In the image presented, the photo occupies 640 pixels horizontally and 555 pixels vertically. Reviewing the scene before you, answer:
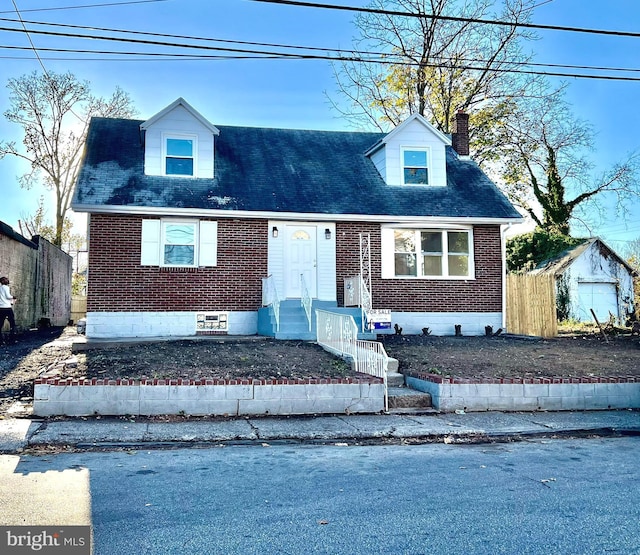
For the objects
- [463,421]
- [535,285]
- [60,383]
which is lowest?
[463,421]

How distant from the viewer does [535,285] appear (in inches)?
702

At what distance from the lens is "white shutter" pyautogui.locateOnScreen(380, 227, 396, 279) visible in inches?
645

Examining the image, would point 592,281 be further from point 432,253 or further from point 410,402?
point 410,402

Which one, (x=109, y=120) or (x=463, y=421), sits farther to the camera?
(x=109, y=120)

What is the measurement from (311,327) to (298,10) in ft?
22.5

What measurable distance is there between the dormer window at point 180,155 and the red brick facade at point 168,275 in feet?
6.41

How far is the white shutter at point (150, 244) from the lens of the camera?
1514cm

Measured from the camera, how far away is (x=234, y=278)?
51.2 feet

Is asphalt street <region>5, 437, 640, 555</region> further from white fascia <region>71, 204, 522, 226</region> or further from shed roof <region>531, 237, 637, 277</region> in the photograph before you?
shed roof <region>531, 237, 637, 277</region>

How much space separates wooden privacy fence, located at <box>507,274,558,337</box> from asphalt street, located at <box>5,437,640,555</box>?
35.8 ft

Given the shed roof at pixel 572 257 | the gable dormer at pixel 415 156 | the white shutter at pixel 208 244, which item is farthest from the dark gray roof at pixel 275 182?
the shed roof at pixel 572 257

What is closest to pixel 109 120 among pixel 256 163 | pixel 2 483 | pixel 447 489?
pixel 256 163

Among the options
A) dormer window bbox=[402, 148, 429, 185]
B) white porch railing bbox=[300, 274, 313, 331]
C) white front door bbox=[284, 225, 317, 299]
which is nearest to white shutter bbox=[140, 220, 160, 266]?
white front door bbox=[284, 225, 317, 299]

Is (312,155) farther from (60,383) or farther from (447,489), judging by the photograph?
(447,489)
